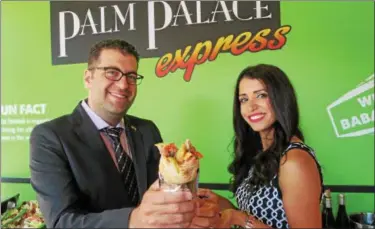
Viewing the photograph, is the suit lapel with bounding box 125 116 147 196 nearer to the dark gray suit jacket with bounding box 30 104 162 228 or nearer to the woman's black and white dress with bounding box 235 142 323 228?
the dark gray suit jacket with bounding box 30 104 162 228

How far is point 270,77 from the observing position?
100 cm

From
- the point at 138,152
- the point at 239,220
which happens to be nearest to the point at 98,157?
the point at 138,152

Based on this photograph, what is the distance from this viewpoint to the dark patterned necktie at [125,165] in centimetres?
102

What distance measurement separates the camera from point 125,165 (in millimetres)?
1040

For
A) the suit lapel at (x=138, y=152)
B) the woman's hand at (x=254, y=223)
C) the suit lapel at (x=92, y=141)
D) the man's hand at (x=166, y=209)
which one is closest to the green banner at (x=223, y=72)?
the suit lapel at (x=138, y=152)

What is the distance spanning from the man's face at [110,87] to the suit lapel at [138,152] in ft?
0.34

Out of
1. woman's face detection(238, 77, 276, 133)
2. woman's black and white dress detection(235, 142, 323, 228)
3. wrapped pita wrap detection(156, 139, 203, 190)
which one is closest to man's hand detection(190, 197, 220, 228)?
wrapped pita wrap detection(156, 139, 203, 190)

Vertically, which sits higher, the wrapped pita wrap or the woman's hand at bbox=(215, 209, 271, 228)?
the wrapped pita wrap

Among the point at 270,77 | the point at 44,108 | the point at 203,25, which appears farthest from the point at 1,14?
the point at 270,77

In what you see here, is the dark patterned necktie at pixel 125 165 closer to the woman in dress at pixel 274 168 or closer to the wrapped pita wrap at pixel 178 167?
the woman in dress at pixel 274 168

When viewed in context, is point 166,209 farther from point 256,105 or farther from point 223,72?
point 223,72

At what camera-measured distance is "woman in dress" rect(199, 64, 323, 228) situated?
859 millimetres

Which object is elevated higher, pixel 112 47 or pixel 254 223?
pixel 112 47

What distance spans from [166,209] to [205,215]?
0.43ft
